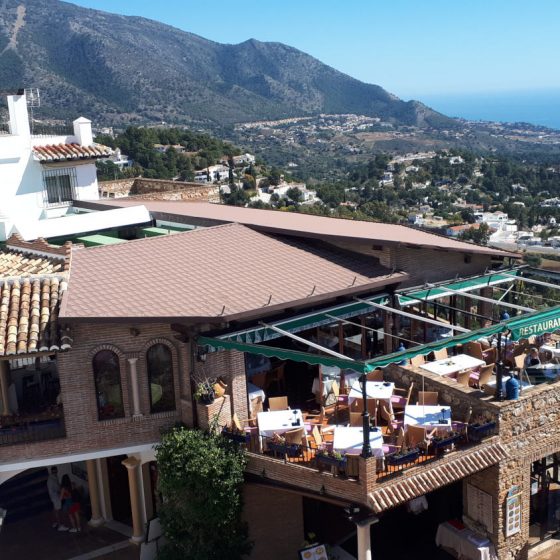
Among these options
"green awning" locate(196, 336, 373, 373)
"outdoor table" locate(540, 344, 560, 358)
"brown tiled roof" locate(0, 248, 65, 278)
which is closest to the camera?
"green awning" locate(196, 336, 373, 373)

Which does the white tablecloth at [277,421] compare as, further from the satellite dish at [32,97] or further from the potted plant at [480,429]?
the satellite dish at [32,97]

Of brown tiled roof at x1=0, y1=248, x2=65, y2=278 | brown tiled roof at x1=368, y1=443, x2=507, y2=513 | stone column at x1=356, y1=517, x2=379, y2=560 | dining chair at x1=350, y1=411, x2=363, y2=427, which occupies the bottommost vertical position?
stone column at x1=356, y1=517, x2=379, y2=560

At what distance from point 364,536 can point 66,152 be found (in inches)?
835

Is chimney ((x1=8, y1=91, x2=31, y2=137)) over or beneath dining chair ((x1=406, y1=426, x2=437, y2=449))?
over

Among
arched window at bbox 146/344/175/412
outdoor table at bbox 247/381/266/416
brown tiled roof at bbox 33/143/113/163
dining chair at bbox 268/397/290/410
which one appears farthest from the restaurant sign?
brown tiled roof at bbox 33/143/113/163

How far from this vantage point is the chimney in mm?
29516

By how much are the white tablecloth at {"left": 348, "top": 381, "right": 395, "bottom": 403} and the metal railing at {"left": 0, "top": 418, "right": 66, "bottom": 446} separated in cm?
654

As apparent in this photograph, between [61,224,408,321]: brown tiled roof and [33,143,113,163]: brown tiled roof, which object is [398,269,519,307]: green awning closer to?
[61,224,408,321]: brown tiled roof

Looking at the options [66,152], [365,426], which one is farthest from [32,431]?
[66,152]

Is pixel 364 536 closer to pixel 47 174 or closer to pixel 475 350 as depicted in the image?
pixel 475 350

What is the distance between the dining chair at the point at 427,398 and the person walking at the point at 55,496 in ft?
31.4

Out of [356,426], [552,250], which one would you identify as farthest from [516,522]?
[552,250]

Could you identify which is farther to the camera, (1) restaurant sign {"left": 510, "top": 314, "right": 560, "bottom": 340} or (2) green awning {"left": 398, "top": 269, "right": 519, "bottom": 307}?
(2) green awning {"left": 398, "top": 269, "right": 519, "bottom": 307}

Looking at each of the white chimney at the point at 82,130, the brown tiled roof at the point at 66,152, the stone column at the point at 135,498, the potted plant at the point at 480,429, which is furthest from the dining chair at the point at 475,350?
the white chimney at the point at 82,130
